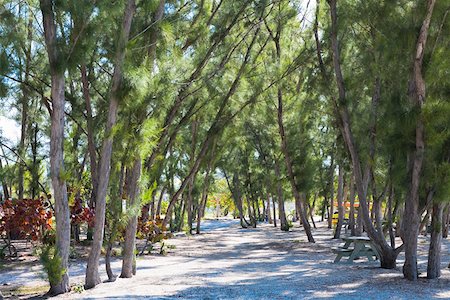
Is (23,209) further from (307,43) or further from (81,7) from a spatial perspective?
(307,43)

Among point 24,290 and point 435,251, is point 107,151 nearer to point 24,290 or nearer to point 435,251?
point 24,290

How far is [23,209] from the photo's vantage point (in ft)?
37.6

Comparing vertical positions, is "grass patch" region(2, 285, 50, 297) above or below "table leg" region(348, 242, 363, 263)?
below

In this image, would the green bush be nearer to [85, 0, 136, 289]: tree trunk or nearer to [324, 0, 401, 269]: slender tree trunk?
[85, 0, 136, 289]: tree trunk

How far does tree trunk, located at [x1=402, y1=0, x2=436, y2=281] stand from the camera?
298 inches

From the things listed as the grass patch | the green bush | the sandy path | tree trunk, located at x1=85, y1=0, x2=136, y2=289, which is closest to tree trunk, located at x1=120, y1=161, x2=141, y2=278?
the sandy path

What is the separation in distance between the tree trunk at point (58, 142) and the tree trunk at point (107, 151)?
0.57 meters

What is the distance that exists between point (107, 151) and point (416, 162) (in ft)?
15.4

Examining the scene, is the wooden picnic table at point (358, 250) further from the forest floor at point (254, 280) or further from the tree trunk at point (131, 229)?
the tree trunk at point (131, 229)

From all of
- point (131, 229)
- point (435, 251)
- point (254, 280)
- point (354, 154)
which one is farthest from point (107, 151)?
point (435, 251)

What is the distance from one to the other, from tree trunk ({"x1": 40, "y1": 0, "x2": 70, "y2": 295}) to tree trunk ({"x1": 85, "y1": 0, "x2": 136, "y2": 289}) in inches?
22.4

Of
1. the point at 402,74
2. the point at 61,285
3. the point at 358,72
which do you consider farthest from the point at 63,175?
the point at 358,72

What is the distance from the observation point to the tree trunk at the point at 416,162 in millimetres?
7574

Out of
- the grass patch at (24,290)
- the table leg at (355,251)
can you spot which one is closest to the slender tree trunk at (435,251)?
the table leg at (355,251)
